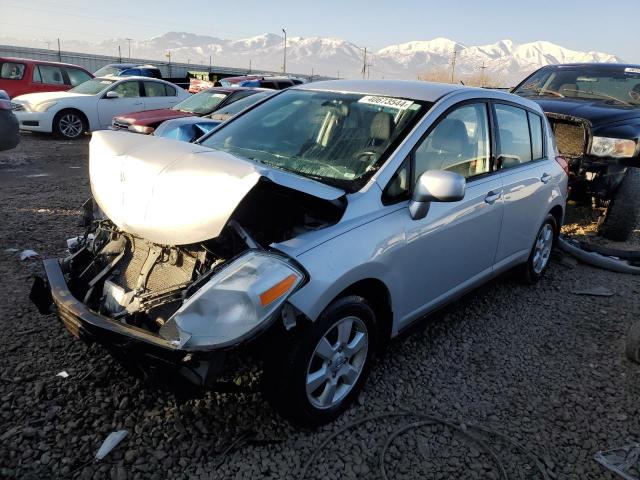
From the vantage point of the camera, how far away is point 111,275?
110 inches

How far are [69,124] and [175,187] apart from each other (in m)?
10.9

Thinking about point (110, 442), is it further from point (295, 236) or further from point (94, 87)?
point (94, 87)

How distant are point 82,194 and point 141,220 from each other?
505 centimetres

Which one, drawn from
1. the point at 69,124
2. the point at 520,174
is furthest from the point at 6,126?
the point at 520,174

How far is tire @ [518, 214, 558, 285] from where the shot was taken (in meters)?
4.54

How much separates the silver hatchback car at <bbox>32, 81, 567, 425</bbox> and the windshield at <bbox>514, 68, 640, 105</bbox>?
4.06m

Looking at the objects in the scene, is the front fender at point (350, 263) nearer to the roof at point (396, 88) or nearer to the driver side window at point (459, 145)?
the driver side window at point (459, 145)

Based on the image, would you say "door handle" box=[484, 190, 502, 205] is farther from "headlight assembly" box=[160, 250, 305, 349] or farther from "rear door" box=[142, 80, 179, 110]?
"rear door" box=[142, 80, 179, 110]

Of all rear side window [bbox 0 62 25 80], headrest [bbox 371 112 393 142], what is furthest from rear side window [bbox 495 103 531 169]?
rear side window [bbox 0 62 25 80]

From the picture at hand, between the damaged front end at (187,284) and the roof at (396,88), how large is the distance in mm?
1164

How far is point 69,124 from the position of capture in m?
11.7

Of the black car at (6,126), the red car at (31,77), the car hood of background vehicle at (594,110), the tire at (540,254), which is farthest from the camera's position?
the red car at (31,77)

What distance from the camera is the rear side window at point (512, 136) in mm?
3771

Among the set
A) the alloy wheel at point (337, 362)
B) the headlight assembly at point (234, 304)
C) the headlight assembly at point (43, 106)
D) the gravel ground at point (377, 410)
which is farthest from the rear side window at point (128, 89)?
the headlight assembly at point (234, 304)
